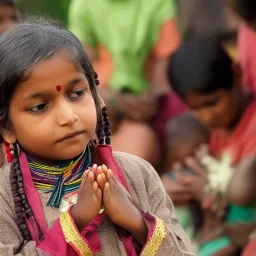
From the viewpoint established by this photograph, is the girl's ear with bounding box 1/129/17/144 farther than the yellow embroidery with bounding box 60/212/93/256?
Yes

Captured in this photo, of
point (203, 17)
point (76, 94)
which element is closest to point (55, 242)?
point (76, 94)

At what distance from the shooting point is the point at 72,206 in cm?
287

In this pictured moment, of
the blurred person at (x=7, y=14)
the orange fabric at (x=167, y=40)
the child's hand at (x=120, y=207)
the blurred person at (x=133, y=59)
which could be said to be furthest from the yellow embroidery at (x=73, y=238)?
the orange fabric at (x=167, y=40)

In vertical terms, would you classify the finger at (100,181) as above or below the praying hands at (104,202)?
above

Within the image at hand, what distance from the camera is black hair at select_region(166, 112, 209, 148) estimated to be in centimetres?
549

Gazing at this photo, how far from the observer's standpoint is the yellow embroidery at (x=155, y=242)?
2.86m

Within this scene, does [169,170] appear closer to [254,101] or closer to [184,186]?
[184,186]

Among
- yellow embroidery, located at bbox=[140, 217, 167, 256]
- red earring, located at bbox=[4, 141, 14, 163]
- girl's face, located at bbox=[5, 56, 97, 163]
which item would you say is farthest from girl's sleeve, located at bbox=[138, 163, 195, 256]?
red earring, located at bbox=[4, 141, 14, 163]

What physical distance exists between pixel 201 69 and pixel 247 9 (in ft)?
1.81

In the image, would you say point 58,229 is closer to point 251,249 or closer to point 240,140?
point 251,249

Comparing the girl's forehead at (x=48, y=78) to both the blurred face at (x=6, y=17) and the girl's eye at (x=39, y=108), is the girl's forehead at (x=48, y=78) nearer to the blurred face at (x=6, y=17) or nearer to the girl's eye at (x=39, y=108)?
the girl's eye at (x=39, y=108)

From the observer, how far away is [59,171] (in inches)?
115

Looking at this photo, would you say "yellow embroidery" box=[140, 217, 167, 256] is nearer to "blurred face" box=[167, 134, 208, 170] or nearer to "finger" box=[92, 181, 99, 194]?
"finger" box=[92, 181, 99, 194]

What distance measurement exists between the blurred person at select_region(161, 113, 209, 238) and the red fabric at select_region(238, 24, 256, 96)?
365 millimetres
